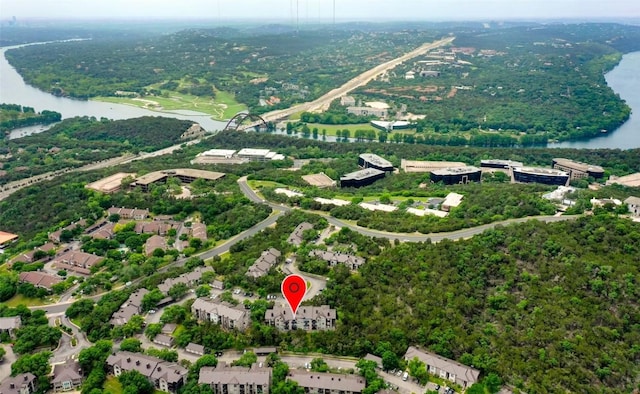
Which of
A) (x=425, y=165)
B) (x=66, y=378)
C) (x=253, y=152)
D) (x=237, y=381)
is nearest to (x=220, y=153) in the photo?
(x=253, y=152)

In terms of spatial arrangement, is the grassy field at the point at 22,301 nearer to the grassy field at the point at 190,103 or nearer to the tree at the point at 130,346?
the tree at the point at 130,346

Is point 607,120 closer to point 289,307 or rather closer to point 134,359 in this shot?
point 289,307

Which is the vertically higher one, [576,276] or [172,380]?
[576,276]

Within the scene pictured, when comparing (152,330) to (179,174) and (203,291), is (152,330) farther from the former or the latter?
(179,174)

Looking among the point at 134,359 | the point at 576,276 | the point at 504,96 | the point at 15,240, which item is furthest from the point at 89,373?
the point at 504,96

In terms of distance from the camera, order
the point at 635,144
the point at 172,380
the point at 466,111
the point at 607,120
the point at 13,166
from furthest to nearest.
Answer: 1. the point at 466,111
2. the point at 607,120
3. the point at 635,144
4. the point at 13,166
5. the point at 172,380

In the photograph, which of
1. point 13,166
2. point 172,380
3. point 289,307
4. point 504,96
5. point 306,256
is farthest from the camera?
point 504,96

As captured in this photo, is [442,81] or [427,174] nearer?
[427,174]
